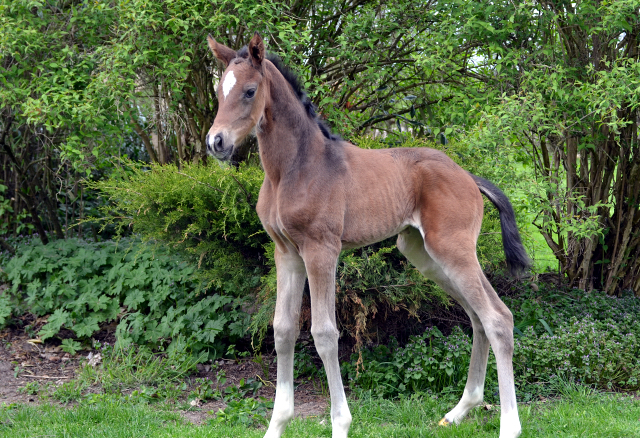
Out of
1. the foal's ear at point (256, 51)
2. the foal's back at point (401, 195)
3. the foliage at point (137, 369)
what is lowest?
the foliage at point (137, 369)

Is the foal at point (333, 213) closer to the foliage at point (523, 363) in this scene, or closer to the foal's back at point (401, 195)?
the foal's back at point (401, 195)

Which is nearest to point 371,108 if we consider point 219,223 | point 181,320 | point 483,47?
point 483,47

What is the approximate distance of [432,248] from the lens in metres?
3.88

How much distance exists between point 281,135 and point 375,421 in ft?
7.38

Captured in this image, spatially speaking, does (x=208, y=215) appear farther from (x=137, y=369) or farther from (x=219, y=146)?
(x=219, y=146)

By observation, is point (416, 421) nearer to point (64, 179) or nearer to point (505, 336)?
point (505, 336)

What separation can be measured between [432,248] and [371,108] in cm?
364

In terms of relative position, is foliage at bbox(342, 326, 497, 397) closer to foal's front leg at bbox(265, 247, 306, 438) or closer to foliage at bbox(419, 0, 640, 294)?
foal's front leg at bbox(265, 247, 306, 438)

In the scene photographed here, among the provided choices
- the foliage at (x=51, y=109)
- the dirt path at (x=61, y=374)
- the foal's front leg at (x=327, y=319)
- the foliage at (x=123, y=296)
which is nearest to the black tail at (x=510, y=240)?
the foal's front leg at (x=327, y=319)

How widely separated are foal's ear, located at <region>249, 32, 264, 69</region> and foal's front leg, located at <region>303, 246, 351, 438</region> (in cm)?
111

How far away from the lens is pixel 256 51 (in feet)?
11.1

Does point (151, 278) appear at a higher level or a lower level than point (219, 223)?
lower

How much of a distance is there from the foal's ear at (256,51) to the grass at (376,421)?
2.44 metres

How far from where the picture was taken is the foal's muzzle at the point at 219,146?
10.4ft
